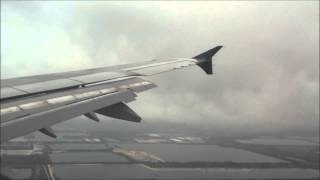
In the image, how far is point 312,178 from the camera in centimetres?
13875

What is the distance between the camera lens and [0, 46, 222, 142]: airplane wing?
1065 centimetres

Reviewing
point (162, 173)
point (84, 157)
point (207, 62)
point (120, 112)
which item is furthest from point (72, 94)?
point (84, 157)

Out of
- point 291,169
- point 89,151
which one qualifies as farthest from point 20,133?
point 89,151

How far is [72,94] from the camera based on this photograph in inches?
523

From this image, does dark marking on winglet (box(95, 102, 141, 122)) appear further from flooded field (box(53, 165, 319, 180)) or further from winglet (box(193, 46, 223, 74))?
flooded field (box(53, 165, 319, 180))

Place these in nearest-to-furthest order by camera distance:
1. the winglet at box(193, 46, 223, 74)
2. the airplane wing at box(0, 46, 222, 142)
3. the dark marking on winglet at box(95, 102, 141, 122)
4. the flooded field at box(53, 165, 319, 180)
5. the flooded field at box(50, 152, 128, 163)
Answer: the airplane wing at box(0, 46, 222, 142)
the dark marking on winglet at box(95, 102, 141, 122)
the winglet at box(193, 46, 223, 74)
the flooded field at box(53, 165, 319, 180)
the flooded field at box(50, 152, 128, 163)

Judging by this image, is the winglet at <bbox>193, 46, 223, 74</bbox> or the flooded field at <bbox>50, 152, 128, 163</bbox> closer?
the winglet at <bbox>193, 46, 223, 74</bbox>

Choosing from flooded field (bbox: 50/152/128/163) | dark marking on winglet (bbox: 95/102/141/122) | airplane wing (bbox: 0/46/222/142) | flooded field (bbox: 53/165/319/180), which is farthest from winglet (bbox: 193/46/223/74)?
flooded field (bbox: 50/152/128/163)

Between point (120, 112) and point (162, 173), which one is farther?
point (162, 173)

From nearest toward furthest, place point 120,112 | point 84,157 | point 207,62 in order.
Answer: point 120,112
point 207,62
point 84,157

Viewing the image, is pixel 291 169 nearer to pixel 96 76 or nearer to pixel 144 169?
pixel 144 169

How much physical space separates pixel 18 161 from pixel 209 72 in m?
134

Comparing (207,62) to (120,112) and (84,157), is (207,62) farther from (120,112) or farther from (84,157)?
(84,157)

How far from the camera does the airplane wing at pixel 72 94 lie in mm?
10648
